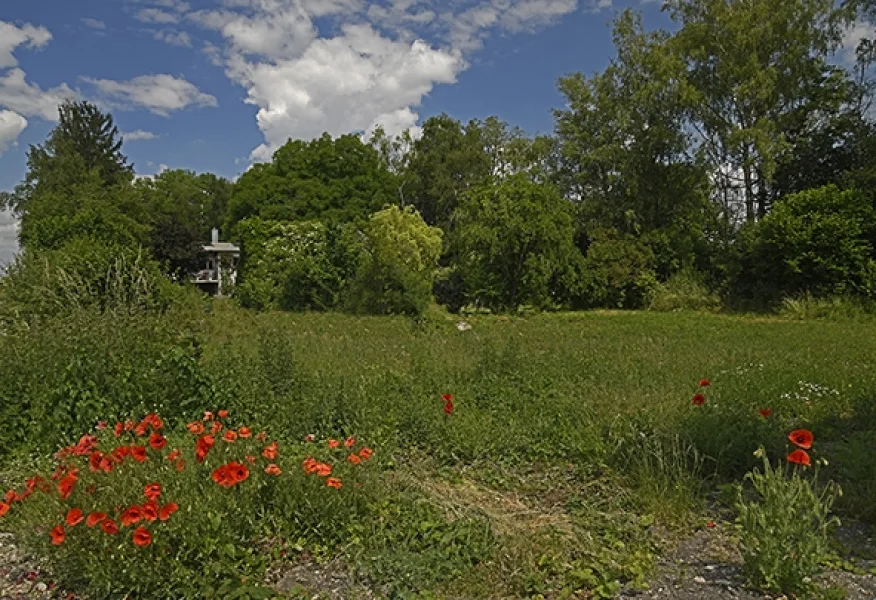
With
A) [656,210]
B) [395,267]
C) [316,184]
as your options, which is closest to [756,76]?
[656,210]

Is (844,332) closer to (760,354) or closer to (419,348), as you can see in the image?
(760,354)

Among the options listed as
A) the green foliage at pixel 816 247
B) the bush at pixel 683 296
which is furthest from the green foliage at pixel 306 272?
the green foliage at pixel 816 247

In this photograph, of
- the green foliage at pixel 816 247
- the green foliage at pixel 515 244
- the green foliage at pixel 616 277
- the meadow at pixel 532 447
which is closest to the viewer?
the meadow at pixel 532 447

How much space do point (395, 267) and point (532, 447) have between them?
1219cm

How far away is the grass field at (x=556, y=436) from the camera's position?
2.66m

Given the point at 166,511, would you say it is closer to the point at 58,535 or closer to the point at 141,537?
the point at 141,537

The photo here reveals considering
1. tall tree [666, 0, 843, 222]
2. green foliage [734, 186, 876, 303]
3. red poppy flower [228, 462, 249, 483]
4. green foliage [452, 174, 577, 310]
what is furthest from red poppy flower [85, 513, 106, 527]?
tall tree [666, 0, 843, 222]

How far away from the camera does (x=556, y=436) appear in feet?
13.9

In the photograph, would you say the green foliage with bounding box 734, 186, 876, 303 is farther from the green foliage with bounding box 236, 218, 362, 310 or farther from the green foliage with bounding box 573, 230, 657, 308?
the green foliage with bounding box 236, 218, 362, 310

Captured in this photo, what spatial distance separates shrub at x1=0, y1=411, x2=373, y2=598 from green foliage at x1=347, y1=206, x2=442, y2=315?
12103 millimetres

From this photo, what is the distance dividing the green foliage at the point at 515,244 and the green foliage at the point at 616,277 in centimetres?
104

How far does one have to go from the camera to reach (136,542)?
7.15 feet

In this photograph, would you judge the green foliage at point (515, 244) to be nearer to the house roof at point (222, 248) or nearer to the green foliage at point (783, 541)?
the green foliage at point (783, 541)

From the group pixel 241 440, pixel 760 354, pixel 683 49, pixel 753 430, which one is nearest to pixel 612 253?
pixel 683 49
